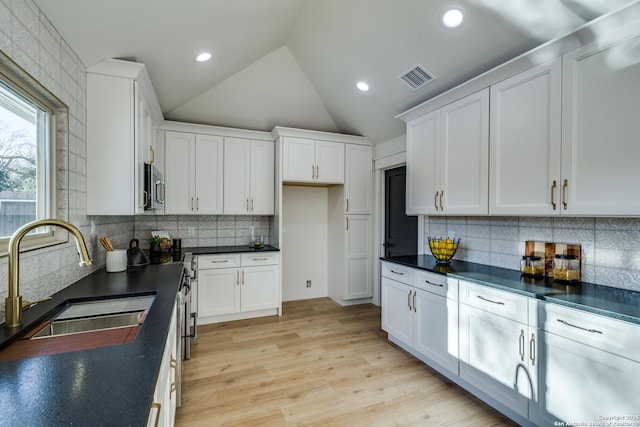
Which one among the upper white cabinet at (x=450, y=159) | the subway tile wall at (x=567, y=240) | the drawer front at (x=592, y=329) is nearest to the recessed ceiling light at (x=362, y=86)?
the upper white cabinet at (x=450, y=159)

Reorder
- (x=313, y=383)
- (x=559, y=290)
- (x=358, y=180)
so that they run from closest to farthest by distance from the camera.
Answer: (x=559, y=290) < (x=313, y=383) < (x=358, y=180)

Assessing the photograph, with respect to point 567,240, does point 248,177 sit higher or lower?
higher

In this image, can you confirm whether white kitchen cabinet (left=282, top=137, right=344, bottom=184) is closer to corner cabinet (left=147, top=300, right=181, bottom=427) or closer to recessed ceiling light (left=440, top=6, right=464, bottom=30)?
recessed ceiling light (left=440, top=6, right=464, bottom=30)

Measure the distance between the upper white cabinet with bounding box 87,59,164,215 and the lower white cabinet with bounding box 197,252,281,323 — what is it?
155 cm

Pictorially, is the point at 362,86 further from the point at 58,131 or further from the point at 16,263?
the point at 16,263

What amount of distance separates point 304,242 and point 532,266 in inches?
120

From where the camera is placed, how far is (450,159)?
278cm

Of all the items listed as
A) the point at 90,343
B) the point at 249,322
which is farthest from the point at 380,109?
the point at 90,343

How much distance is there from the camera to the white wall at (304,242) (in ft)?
15.4

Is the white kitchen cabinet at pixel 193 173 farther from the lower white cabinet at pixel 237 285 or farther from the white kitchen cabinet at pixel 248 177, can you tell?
the lower white cabinet at pixel 237 285

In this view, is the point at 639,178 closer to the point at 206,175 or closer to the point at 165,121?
the point at 206,175

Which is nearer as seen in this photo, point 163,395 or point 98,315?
point 163,395

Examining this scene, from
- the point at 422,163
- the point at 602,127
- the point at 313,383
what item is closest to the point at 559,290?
the point at 602,127

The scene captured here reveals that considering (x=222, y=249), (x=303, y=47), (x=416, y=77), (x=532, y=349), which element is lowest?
(x=532, y=349)
